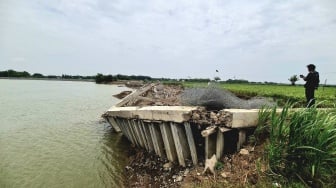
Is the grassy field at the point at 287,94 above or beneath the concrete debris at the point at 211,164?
above

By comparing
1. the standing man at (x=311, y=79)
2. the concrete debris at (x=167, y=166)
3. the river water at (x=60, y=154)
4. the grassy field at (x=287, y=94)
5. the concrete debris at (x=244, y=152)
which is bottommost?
the river water at (x=60, y=154)

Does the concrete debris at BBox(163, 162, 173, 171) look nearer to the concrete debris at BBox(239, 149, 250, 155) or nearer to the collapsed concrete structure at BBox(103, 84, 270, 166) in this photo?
the collapsed concrete structure at BBox(103, 84, 270, 166)

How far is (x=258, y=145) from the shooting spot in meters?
5.14

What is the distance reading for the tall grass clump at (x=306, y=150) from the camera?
4090 millimetres

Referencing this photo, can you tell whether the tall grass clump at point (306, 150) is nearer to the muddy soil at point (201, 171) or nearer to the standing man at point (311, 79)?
the muddy soil at point (201, 171)

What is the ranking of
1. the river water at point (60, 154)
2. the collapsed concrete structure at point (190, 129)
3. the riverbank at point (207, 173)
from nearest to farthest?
1. the riverbank at point (207, 173)
2. the collapsed concrete structure at point (190, 129)
3. the river water at point (60, 154)

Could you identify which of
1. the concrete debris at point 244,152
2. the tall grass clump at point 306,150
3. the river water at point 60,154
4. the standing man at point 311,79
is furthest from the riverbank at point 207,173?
the standing man at point 311,79

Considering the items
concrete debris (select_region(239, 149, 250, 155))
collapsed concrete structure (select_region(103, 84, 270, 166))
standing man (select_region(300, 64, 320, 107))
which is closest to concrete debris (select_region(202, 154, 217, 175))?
collapsed concrete structure (select_region(103, 84, 270, 166))

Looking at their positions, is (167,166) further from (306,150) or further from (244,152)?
(306,150)

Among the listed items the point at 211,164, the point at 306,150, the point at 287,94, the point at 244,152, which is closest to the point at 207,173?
the point at 211,164

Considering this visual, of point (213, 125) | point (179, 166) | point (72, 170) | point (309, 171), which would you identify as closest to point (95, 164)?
point (72, 170)

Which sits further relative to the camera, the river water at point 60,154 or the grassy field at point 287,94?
the grassy field at point 287,94

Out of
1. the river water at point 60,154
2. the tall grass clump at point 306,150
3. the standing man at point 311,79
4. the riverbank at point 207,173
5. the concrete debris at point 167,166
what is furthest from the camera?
the standing man at point 311,79

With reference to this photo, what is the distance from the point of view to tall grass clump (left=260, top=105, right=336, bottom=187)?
4.09m
